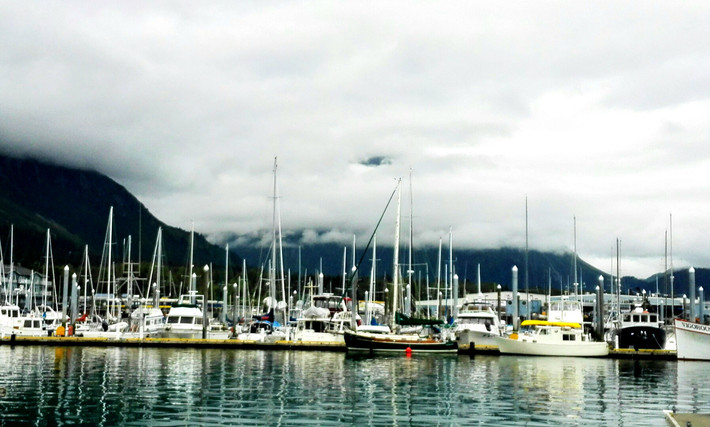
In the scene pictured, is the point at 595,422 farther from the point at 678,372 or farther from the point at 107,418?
the point at 678,372

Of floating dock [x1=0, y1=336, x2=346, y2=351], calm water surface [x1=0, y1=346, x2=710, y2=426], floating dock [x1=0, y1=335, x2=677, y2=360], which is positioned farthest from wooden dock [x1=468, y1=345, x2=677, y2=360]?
floating dock [x1=0, y1=336, x2=346, y2=351]

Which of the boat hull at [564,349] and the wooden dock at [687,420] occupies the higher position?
the wooden dock at [687,420]

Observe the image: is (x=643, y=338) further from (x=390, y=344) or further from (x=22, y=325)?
(x=22, y=325)

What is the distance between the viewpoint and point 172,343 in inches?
3095

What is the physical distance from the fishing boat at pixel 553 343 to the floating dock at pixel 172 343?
52.6 feet

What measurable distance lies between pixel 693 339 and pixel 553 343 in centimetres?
1178

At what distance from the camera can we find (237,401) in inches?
1394

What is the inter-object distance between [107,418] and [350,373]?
75.6 ft

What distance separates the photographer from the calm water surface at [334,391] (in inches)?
1231

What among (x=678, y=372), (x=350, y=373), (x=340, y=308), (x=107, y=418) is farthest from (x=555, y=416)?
(x=340, y=308)

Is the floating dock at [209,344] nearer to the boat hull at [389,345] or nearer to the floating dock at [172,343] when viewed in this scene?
the floating dock at [172,343]

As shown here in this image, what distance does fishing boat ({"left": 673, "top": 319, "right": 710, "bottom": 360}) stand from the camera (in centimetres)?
6694

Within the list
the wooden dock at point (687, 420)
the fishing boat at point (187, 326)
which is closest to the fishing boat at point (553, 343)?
the fishing boat at point (187, 326)

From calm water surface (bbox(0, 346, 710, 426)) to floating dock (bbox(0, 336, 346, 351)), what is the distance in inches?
457
